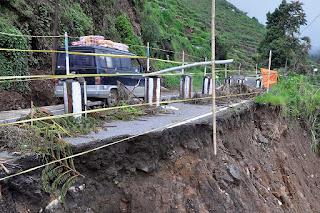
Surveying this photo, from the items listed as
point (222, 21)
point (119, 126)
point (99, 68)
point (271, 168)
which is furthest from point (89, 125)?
point (222, 21)

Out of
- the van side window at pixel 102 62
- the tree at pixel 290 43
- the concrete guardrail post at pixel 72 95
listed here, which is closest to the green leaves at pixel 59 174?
the concrete guardrail post at pixel 72 95

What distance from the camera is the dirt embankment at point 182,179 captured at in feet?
9.71

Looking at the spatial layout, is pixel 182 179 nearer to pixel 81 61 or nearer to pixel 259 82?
pixel 81 61

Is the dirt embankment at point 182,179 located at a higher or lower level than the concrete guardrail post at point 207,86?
lower

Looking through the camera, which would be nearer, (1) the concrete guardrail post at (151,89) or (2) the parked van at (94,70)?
(1) the concrete guardrail post at (151,89)

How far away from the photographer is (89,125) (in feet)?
14.1

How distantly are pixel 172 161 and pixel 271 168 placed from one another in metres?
3.64

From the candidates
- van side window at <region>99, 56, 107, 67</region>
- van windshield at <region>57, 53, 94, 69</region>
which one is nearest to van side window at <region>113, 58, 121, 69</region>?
van side window at <region>99, 56, 107, 67</region>

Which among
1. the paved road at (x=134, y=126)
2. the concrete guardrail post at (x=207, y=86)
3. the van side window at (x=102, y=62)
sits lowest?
the paved road at (x=134, y=126)

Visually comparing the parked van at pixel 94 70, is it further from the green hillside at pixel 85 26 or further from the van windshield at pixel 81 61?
the green hillside at pixel 85 26

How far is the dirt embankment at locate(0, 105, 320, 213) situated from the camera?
9.71ft

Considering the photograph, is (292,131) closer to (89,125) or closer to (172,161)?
(172,161)

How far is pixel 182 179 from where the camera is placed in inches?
156

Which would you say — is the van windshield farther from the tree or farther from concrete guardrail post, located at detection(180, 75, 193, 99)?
the tree
